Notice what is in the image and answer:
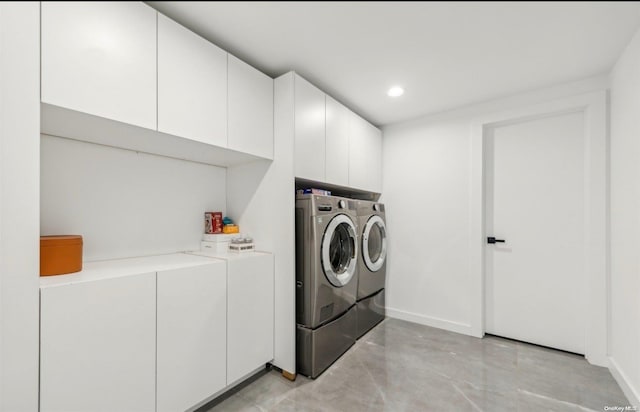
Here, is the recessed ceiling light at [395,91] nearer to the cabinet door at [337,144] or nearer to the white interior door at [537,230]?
the cabinet door at [337,144]

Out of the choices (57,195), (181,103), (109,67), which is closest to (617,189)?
(181,103)

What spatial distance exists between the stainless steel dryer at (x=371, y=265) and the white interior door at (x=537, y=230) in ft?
3.34

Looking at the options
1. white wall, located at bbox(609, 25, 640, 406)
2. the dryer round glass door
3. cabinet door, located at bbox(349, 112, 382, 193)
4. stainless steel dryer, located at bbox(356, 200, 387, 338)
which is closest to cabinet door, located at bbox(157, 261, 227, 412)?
stainless steel dryer, located at bbox(356, 200, 387, 338)

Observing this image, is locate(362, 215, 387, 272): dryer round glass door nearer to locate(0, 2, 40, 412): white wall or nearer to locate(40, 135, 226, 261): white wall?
locate(40, 135, 226, 261): white wall

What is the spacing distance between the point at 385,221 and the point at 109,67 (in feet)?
9.14

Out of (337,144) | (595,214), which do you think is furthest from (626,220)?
(337,144)

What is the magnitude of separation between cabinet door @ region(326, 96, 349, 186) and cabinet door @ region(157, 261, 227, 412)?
1.20 metres

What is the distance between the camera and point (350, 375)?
1961mm

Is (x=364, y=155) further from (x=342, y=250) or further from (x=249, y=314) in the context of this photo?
(x=249, y=314)

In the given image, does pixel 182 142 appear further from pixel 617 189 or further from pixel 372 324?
pixel 617 189

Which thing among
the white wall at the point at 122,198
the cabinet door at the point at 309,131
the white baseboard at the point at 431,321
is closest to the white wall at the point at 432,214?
the white baseboard at the point at 431,321

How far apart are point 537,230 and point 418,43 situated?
2163 millimetres

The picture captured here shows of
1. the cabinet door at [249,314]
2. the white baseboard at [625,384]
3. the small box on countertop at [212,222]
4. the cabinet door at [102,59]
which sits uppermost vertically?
the cabinet door at [102,59]

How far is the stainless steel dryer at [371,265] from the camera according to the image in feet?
8.59
